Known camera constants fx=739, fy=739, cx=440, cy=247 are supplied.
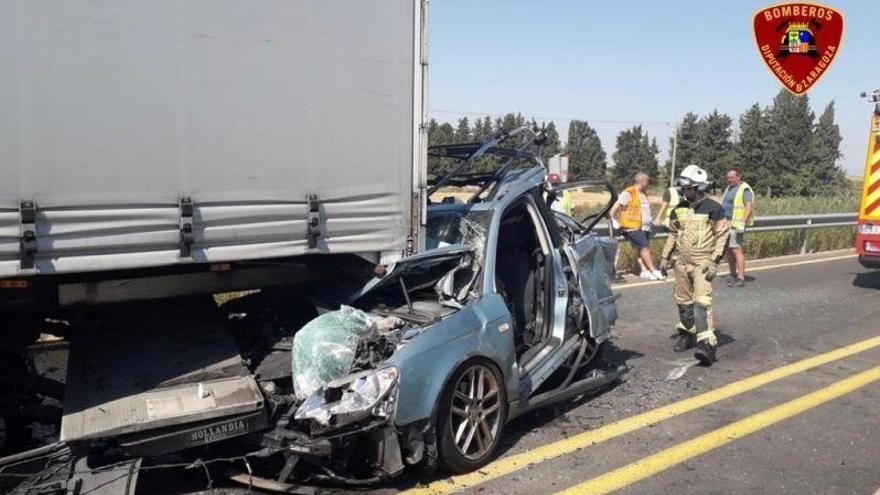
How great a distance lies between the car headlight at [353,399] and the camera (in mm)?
3605

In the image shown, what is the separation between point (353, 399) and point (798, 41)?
13.2 meters

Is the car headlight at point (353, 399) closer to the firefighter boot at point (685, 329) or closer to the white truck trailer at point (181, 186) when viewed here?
the white truck trailer at point (181, 186)

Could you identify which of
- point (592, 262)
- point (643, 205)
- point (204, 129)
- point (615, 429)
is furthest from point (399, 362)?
point (643, 205)

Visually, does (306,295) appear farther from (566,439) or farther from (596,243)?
(596,243)

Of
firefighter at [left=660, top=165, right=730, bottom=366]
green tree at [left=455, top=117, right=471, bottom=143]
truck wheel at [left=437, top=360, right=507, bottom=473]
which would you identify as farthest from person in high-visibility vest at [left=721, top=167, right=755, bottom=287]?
green tree at [left=455, top=117, right=471, bottom=143]

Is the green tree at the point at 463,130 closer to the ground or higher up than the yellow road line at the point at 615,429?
higher up

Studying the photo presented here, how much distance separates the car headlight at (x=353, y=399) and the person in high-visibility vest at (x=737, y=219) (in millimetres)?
8526

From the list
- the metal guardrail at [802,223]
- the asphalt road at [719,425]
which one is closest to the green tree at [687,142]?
the metal guardrail at [802,223]

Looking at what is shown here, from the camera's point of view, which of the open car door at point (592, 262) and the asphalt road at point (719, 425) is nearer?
the asphalt road at point (719, 425)

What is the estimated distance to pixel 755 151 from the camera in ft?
200

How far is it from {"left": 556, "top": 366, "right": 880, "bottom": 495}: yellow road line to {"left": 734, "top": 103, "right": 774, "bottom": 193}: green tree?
58.3 m

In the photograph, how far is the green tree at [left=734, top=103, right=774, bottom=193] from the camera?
60400mm

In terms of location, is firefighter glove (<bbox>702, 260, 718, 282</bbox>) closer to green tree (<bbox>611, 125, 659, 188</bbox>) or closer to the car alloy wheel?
the car alloy wheel

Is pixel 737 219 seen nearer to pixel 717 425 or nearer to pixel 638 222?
pixel 638 222
